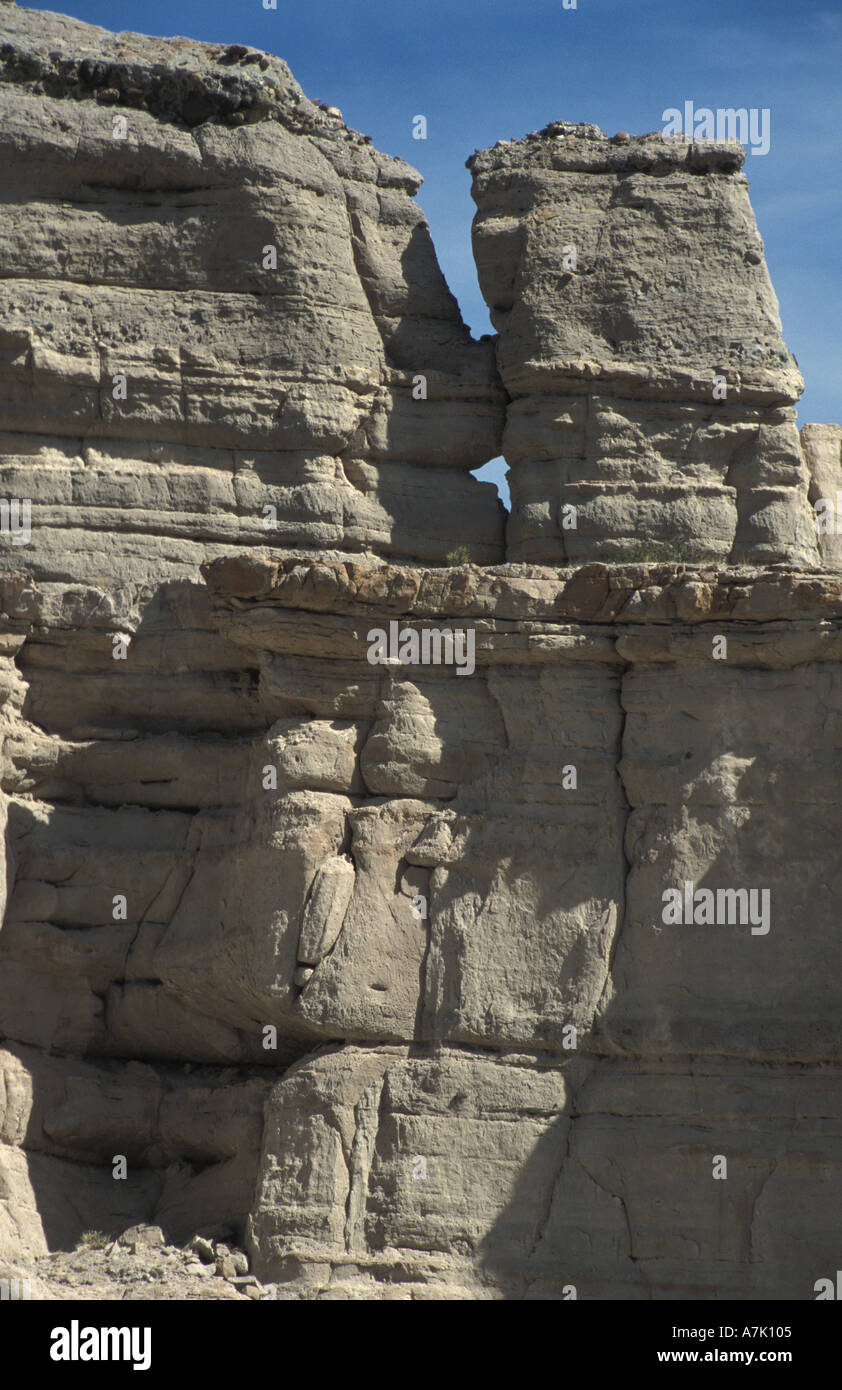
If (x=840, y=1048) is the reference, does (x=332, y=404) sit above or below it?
above

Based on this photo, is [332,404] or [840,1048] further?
[332,404]

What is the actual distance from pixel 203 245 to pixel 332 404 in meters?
2.05

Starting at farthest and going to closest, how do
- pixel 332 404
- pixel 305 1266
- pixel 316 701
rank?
1. pixel 332 404
2. pixel 316 701
3. pixel 305 1266

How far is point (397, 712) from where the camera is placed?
1405 cm

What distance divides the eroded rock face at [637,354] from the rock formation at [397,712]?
0.04 meters

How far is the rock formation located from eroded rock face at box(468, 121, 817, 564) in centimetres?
4

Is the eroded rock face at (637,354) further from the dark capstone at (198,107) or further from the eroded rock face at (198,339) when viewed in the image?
the dark capstone at (198,107)

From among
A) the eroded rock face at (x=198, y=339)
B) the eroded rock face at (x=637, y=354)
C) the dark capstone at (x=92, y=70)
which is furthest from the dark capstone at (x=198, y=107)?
the eroded rock face at (x=637, y=354)

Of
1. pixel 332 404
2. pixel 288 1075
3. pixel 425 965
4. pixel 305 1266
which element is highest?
pixel 332 404

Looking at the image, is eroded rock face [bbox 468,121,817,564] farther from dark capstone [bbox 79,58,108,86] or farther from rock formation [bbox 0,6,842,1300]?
dark capstone [bbox 79,58,108,86]

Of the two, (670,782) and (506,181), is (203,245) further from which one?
(670,782)

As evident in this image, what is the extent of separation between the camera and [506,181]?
17.5 m

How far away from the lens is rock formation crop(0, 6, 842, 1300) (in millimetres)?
13156

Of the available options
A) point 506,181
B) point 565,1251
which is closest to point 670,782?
point 565,1251
